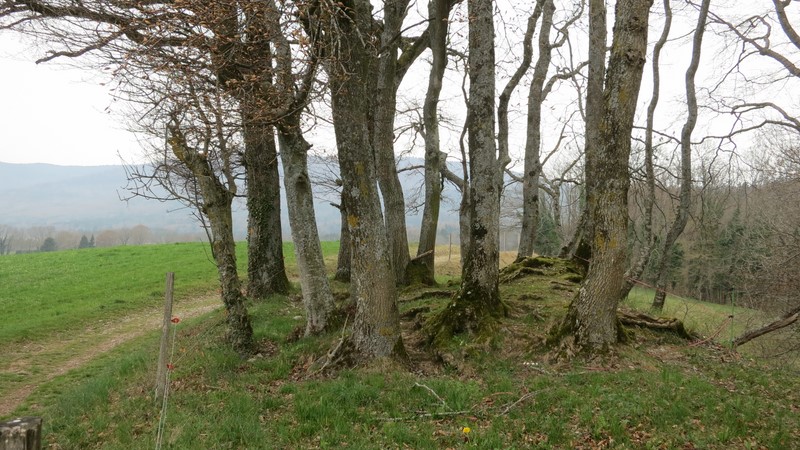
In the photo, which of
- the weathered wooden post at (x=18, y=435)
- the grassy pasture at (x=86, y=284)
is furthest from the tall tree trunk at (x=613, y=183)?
the grassy pasture at (x=86, y=284)

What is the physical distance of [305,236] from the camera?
31.4ft

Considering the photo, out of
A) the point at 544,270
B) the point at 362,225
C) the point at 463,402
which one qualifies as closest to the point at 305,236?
the point at 362,225

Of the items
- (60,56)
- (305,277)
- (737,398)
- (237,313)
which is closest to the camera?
(737,398)

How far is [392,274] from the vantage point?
761 cm

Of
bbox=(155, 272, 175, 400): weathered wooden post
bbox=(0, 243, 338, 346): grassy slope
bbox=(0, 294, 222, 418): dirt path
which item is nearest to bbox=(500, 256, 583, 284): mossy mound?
bbox=(0, 243, 338, 346): grassy slope

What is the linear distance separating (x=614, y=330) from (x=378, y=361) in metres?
3.42

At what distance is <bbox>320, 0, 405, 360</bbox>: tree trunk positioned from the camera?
7.42 m

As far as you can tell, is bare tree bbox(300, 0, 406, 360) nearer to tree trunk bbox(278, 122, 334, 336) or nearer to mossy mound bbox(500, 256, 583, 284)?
tree trunk bbox(278, 122, 334, 336)

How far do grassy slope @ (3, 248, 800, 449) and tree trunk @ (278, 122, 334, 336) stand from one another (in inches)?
35.2

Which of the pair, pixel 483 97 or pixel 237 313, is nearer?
pixel 483 97

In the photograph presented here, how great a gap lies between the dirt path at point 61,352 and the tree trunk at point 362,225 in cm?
597

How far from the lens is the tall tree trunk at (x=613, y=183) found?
6875 mm

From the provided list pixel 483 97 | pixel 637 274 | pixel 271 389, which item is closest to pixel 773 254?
pixel 637 274

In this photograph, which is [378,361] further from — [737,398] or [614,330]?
[737,398]
